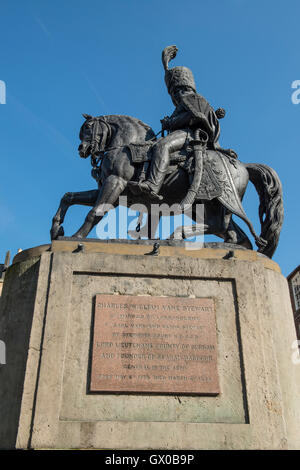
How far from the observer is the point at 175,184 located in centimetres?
772

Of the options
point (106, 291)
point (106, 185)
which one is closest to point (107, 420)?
point (106, 291)

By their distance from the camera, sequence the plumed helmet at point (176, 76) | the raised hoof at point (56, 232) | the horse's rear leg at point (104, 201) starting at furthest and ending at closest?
the plumed helmet at point (176, 76), the raised hoof at point (56, 232), the horse's rear leg at point (104, 201)

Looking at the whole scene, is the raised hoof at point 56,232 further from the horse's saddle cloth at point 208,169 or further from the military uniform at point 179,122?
the horse's saddle cloth at point 208,169

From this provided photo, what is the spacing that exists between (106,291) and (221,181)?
3.12m

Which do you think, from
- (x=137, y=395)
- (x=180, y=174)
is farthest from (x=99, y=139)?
(x=137, y=395)

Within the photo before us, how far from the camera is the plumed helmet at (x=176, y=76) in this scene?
8891mm

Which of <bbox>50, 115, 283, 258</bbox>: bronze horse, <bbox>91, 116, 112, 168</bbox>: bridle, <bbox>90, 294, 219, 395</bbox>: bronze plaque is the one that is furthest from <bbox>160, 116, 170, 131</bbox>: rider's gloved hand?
<bbox>90, 294, 219, 395</bbox>: bronze plaque

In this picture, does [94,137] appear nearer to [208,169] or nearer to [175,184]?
[175,184]

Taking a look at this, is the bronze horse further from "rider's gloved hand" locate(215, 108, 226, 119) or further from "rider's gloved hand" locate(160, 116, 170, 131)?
"rider's gloved hand" locate(215, 108, 226, 119)

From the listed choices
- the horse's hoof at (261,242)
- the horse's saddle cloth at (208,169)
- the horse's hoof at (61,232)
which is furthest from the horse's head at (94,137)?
the horse's hoof at (261,242)

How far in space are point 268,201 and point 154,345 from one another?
387 cm

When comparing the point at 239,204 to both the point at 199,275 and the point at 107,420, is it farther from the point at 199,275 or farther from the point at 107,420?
the point at 107,420

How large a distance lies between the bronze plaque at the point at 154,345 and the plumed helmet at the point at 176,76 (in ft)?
16.3

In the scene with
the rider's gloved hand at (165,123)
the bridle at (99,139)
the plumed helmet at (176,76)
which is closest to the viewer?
the bridle at (99,139)
